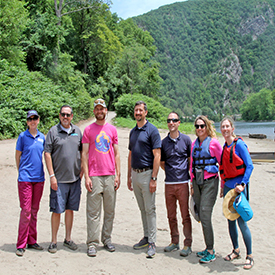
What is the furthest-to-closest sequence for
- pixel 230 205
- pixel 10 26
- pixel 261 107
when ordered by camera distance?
pixel 261 107 → pixel 10 26 → pixel 230 205

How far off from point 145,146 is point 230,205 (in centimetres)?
145

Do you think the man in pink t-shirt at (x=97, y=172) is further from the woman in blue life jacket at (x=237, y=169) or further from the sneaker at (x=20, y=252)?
the woman in blue life jacket at (x=237, y=169)

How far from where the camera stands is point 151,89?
48844 millimetres

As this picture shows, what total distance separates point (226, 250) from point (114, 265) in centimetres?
200

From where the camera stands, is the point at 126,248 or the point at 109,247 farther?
the point at 126,248

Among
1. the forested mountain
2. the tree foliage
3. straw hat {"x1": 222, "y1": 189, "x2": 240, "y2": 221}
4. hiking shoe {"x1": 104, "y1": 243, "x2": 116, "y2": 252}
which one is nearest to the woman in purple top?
hiking shoe {"x1": 104, "y1": 243, "x2": 116, "y2": 252}

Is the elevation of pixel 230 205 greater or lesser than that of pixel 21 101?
lesser

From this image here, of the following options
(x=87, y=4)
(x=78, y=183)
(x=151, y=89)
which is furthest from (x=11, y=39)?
(x=151, y=89)

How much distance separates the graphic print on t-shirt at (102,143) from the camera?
434 cm

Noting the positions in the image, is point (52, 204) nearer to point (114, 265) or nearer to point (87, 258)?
point (87, 258)

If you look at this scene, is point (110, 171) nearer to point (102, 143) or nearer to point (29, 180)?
point (102, 143)

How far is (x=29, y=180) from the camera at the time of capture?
164 inches

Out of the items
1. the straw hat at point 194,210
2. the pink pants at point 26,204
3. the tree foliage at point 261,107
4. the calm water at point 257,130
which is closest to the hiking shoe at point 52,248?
the pink pants at point 26,204

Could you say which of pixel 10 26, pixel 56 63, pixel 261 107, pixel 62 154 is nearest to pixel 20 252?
pixel 62 154
